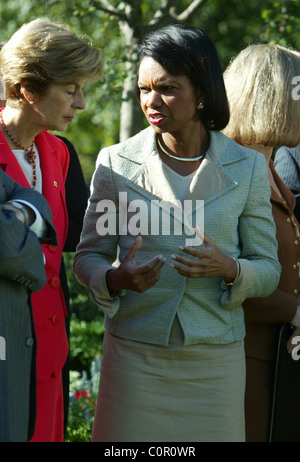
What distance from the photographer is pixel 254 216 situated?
3.24 m

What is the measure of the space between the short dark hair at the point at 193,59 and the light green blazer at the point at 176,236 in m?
0.16

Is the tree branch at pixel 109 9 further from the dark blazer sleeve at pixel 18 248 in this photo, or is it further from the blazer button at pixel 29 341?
the blazer button at pixel 29 341

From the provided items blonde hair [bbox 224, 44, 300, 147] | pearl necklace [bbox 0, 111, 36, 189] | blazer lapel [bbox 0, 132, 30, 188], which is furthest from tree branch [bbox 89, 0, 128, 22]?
blazer lapel [bbox 0, 132, 30, 188]

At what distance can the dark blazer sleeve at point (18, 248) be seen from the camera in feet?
8.29

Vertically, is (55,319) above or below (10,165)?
below

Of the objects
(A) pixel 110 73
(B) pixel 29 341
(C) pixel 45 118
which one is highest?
(A) pixel 110 73

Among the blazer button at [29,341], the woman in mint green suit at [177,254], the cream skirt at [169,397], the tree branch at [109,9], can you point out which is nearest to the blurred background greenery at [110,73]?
the tree branch at [109,9]

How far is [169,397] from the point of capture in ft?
10.1

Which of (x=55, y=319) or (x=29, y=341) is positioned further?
(x=55, y=319)

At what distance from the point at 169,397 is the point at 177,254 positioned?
565 millimetres

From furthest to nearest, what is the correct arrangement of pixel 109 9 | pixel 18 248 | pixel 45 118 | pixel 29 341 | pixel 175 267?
pixel 109 9 < pixel 45 118 < pixel 175 267 < pixel 29 341 < pixel 18 248

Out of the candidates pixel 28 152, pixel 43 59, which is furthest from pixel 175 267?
pixel 43 59

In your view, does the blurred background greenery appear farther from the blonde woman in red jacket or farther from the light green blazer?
the light green blazer

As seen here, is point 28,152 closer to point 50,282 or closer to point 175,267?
point 50,282
